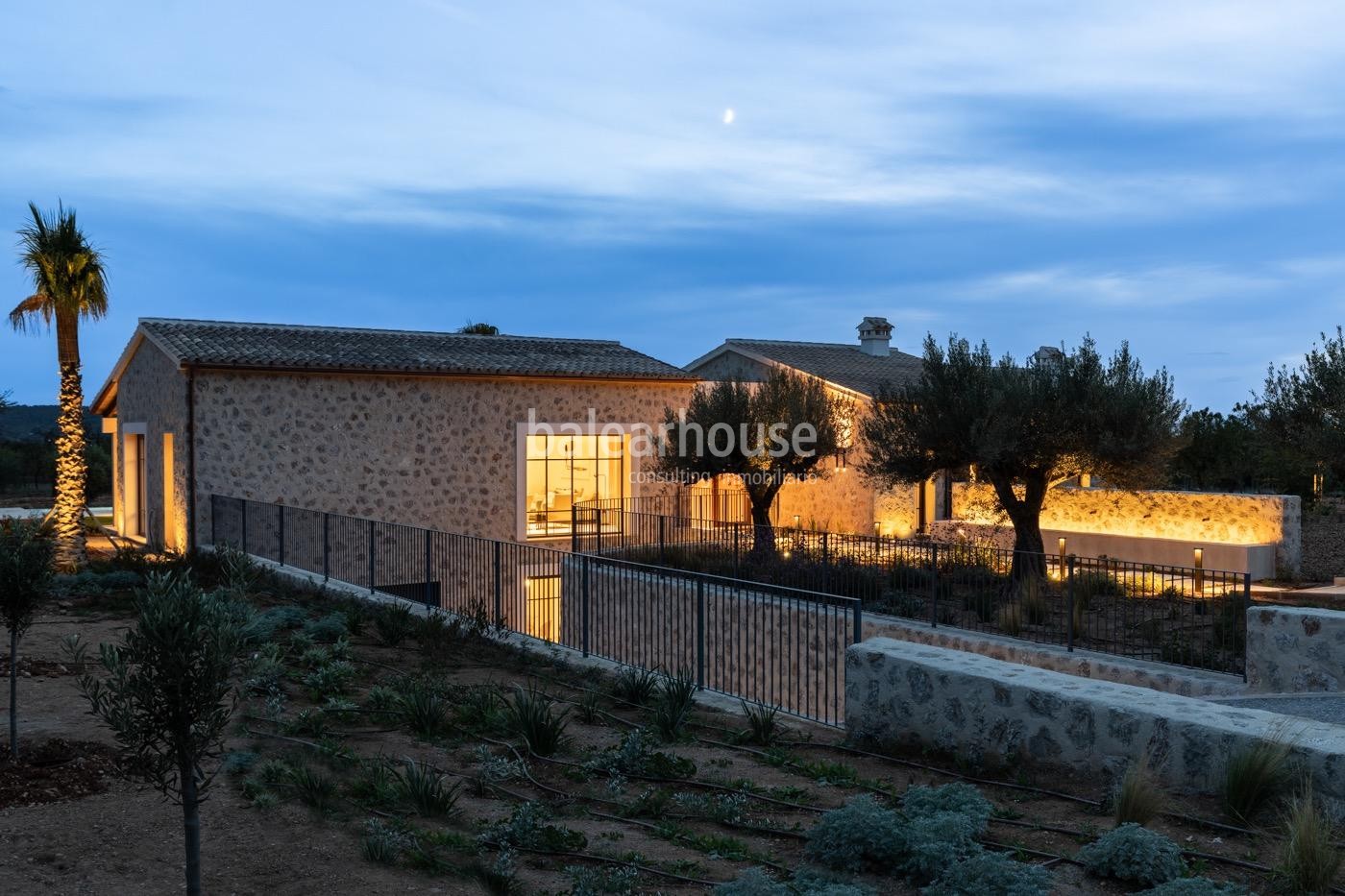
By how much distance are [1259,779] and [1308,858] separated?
79 cm

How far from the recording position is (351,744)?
7.48m

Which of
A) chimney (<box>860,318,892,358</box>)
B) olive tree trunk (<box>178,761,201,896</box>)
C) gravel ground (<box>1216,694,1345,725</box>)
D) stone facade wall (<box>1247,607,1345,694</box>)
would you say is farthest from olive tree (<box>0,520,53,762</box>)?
chimney (<box>860,318,892,358</box>)

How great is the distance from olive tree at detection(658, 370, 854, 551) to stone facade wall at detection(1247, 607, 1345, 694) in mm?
11320

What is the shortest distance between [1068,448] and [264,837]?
13101 mm

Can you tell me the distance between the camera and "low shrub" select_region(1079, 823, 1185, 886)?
15.3 feet

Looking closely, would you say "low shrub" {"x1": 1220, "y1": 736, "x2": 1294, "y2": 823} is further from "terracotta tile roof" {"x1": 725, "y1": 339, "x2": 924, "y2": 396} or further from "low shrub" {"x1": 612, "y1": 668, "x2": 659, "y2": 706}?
"terracotta tile roof" {"x1": 725, "y1": 339, "x2": 924, "y2": 396}

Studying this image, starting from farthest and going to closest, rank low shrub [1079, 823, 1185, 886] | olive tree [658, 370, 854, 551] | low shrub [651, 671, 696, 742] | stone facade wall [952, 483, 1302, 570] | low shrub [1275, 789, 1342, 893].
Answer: olive tree [658, 370, 854, 551]
stone facade wall [952, 483, 1302, 570]
low shrub [651, 671, 696, 742]
low shrub [1079, 823, 1185, 886]
low shrub [1275, 789, 1342, 893]

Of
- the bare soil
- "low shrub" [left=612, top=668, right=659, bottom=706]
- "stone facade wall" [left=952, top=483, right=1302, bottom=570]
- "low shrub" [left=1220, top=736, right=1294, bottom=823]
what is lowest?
the bare soil

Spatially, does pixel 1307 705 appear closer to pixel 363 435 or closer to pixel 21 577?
pixel 21 577

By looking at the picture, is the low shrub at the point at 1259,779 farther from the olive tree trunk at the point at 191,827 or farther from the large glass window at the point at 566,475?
the large glass window at the point at 566,475

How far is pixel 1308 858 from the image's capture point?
4.48m

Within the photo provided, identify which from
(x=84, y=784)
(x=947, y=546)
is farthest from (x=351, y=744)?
(x=947, y=546)

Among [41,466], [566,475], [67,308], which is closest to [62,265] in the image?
[67,308]

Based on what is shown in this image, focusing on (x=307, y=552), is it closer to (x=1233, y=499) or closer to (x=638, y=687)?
(x=638, y=687)
